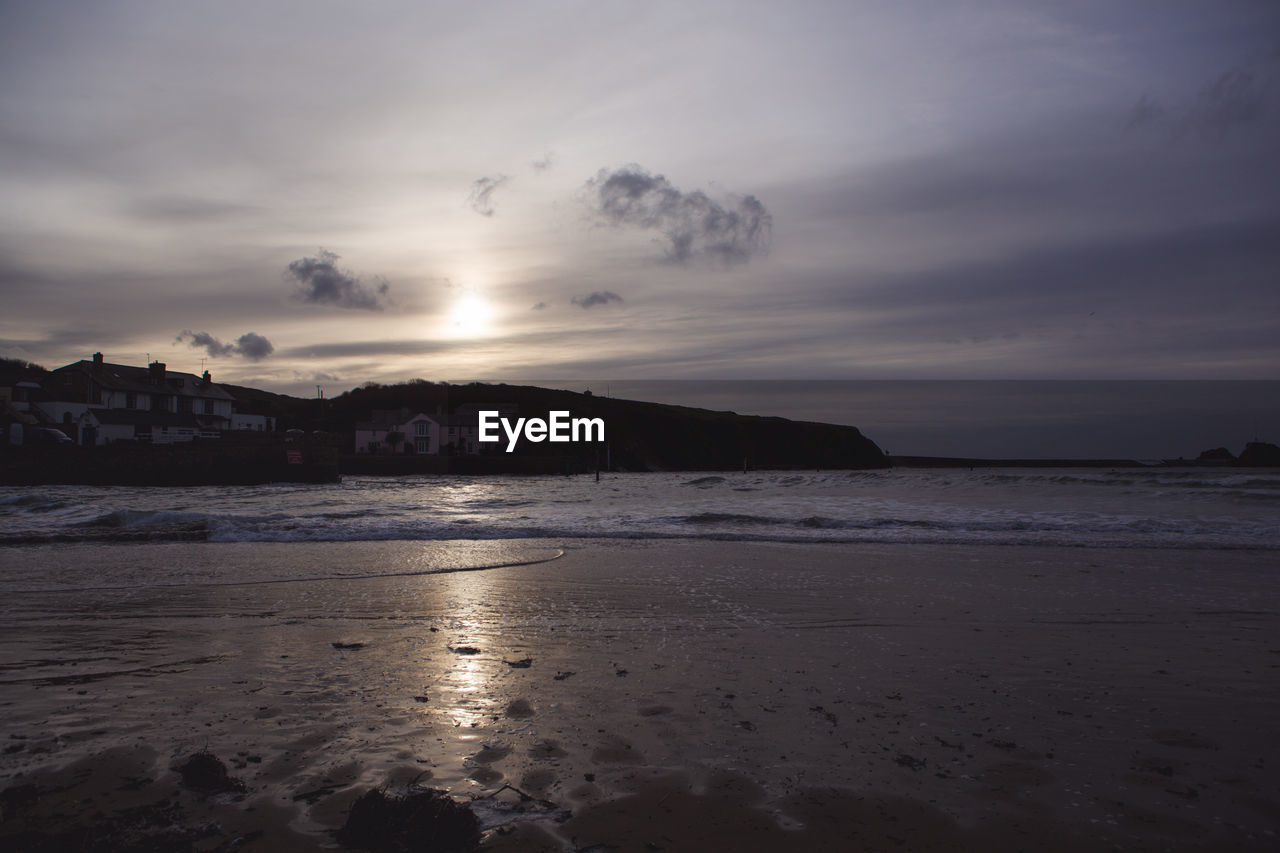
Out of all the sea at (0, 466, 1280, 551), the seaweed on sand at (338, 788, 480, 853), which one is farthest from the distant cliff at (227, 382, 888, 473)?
the seaweed on sand at (338, 788, 480, 853)

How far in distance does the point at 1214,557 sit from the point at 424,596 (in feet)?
45.1

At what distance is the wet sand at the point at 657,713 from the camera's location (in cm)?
312

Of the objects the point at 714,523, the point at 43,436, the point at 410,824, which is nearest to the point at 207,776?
the point at 410,824

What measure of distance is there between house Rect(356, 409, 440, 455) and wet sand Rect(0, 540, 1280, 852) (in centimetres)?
7273

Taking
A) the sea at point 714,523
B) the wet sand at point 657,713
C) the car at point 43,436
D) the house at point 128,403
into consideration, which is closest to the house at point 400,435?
the house at point 128,403

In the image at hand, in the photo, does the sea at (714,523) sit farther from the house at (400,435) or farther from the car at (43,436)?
the house at (400,435)

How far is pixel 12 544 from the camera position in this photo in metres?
13.6

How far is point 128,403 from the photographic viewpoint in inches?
2650

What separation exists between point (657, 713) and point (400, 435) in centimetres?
8010

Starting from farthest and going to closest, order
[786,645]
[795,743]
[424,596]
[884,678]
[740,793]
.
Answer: [424,596]
[786,645]
[884,678]
[795,743]
[740,793]

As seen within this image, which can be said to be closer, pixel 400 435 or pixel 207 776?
pixel 207 776

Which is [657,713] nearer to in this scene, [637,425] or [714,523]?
[714,523]

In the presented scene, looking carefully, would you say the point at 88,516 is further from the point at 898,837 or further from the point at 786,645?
the point at 898,837

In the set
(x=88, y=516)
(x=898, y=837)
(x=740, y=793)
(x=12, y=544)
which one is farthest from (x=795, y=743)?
(x=88, y=516)
